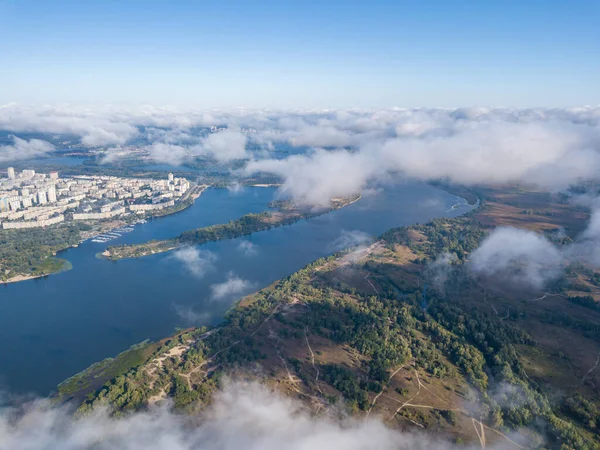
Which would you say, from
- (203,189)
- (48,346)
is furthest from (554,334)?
(203,189)

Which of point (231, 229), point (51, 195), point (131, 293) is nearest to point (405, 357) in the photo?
point (131, 293)

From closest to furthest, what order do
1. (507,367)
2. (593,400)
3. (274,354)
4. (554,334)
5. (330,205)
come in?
(593,400), (507,367), (274,354), (554,334), (330,205)

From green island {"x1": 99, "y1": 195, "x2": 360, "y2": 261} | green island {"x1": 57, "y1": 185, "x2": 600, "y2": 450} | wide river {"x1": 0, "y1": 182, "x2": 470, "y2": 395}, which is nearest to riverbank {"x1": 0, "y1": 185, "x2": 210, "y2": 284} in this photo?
wide river {"x1": 0, "y1": 182, "x2": 470, "y2": 395}

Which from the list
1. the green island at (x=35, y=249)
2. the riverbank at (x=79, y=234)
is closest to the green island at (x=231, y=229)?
the riverbank at (x=79, y=234)

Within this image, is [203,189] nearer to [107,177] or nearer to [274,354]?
[107,177]

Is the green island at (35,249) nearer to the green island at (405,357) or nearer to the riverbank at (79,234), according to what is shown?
the riverbank at (79,234)

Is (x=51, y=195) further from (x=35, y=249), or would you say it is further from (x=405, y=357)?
(x=405, y=357)
